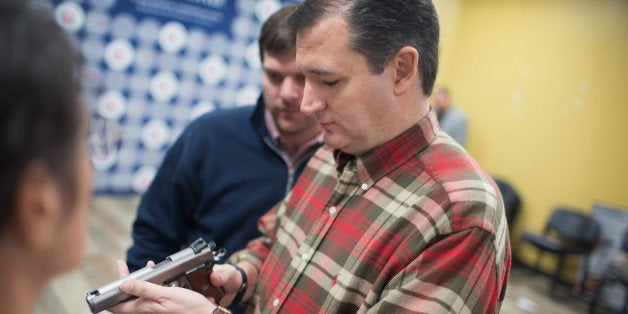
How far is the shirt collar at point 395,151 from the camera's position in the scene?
1.12 meters

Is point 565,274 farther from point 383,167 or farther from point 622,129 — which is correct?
point 383,167

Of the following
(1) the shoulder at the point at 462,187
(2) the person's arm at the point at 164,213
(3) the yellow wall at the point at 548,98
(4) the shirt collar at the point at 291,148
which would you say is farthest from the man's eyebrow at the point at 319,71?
(3) the yellow wall at the point at 548,98

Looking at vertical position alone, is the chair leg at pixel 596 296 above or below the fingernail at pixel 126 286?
below

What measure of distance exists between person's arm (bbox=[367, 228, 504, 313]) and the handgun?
49 cm

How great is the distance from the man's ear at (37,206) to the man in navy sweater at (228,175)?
1000 millimetres

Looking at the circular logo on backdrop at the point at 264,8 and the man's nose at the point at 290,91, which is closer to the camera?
the man's nose at the point at 290,91

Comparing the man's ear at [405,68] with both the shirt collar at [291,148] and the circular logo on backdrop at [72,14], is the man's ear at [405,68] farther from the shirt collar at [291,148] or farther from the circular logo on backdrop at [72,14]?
the circular logo on backdrop at [72,14]

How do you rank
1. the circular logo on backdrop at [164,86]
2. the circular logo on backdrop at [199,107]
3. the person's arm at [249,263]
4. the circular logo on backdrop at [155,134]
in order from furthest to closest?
1. the circular logo on backdrop at [199,107]
2. the circular logo on backdrop at [155,134]
3. the circular logo on backdrop at [164,86]
4. the person's arm at [249,263]

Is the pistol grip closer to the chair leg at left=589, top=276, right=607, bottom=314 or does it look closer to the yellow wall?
the chair leg at left=589, top=276, right=607, bottom=314

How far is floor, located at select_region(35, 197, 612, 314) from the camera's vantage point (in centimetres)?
300

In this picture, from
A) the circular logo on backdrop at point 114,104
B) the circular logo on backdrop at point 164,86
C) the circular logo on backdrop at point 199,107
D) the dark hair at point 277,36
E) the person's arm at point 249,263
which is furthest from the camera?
the circular logo on backdrop at point 199,107

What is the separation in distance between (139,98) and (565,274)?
195 inches

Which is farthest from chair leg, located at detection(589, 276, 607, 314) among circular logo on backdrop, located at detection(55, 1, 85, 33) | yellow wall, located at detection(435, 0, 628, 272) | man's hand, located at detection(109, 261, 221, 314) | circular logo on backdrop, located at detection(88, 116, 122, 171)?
Answer: circular logo on backdrop, located at detection(55, 1, 85, 33)

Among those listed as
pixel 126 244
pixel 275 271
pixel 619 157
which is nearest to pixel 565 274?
pixel 619 157
